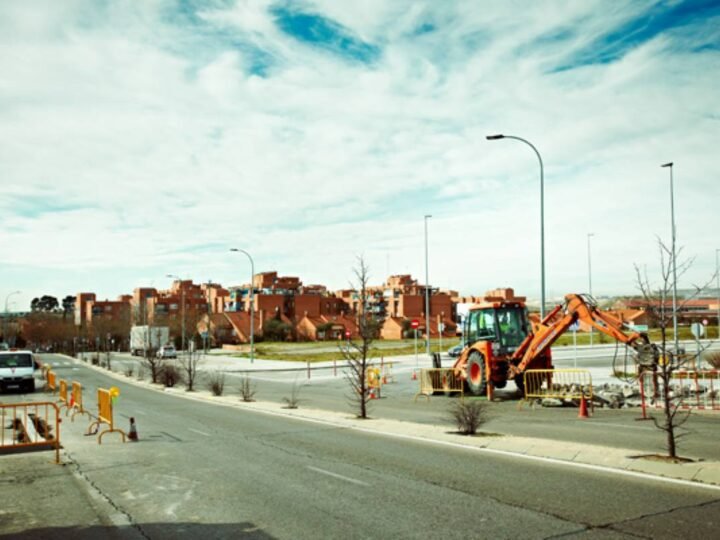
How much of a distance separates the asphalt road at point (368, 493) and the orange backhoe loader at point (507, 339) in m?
9.50

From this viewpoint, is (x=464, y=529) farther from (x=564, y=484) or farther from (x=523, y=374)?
(x=523, y=374)

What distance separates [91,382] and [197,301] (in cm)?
13317

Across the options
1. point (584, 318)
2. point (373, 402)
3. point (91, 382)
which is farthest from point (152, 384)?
point (584, 318)

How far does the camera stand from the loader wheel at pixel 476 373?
24.3 metres

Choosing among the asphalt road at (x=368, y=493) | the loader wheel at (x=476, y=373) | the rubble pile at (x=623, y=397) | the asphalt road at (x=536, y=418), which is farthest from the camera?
the loader wheel at (x=476, y=373)

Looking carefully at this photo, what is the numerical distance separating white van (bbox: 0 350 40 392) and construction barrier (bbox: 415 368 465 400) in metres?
19.6

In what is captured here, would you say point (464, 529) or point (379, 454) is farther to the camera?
point (379, 454)

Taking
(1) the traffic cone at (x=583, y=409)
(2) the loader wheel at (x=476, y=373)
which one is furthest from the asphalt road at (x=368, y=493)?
(2) the loader wheel at (x=476, y=373)

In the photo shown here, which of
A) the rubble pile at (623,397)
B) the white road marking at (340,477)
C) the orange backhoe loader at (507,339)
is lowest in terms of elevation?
the rubble pile at (623,397)

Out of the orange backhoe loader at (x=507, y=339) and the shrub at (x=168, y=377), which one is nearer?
the orange backhoe loader at (x=507, y=339)

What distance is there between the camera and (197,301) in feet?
563

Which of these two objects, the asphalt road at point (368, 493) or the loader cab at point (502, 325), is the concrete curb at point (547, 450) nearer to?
the asphalt road at point (368, 493)

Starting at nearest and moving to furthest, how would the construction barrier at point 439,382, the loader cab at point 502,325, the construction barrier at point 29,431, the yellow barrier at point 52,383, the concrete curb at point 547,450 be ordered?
the concrete curb at point 547,450
the construction barrier at point 29,431
the loader cab at point 502,325
the construction barrier at point 439,382
the yellow barrier at point 52,383

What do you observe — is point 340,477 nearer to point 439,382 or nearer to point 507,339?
point 507,339
